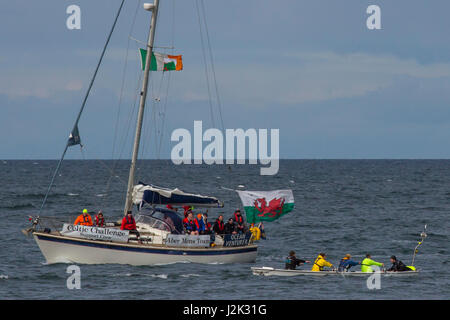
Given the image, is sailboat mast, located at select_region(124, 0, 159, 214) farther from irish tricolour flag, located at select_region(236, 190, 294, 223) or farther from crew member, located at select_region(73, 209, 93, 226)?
irish tricolour flag, located at select_region(236, 190, 294, 223)

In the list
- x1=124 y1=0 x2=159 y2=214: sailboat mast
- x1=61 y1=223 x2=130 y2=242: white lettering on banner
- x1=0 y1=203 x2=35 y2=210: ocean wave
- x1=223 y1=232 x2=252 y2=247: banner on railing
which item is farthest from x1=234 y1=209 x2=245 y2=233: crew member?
x1=0 y1=203 x2=35 y2=210: ocean wave

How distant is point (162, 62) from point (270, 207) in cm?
933

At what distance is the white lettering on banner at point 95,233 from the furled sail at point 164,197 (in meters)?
3.12

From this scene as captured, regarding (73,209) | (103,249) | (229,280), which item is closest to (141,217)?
(103,249)

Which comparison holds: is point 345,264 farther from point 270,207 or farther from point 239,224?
point 239,224

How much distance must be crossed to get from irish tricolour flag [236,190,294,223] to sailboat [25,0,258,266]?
129cm

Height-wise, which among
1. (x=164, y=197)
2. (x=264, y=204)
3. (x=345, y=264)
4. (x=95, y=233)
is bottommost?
(x=345, y=264)

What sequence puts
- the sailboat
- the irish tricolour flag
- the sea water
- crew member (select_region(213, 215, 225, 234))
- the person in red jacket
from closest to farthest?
the sea water
the sailboat
the person in red jacket
the irish tricolour flag
crew member (select_region(213, 215, 225, 234))

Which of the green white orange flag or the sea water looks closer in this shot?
the sea water

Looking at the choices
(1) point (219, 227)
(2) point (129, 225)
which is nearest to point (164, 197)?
(2) point (129, 225)

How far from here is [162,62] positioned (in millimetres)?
37844

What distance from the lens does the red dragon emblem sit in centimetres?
3719
